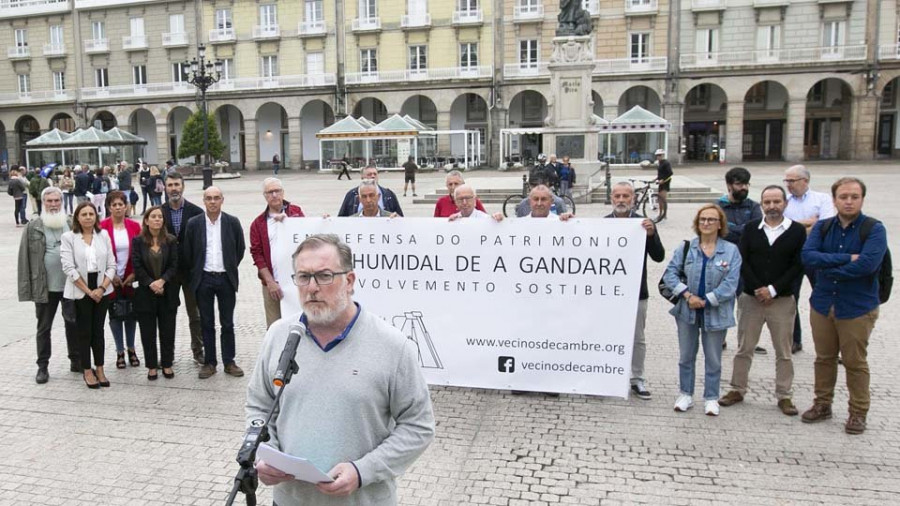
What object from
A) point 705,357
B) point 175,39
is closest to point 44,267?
point 705,357

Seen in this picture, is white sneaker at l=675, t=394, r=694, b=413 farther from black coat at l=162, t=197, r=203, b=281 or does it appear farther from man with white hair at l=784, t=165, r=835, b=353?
black coat at l=162, t=197, r=203, b=281

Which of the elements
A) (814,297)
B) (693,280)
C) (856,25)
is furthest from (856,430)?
(856,25)

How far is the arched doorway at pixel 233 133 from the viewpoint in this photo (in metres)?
53.5

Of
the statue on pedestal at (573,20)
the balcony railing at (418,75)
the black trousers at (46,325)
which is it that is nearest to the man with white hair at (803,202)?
the black trousers at (46,325)

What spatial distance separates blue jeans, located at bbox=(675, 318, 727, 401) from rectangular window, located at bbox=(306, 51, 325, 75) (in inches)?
1815

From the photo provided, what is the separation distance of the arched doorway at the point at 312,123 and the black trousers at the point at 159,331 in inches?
1814

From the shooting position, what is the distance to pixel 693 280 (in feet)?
18.5

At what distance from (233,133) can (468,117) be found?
1786 centimetres

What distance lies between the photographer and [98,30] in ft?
172

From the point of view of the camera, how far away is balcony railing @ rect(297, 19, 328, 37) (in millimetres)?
47938

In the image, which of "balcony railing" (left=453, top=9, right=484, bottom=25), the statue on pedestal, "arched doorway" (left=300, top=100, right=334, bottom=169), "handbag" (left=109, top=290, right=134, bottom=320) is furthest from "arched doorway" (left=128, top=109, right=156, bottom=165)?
"handbag" (left=109, top=290, right=134, bottom=320)

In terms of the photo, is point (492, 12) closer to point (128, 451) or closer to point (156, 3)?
point (156, 3)

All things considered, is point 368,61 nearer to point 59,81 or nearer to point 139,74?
point 139,74

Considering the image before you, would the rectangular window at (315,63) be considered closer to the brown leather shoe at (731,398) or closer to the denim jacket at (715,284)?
the denim jacket at (715,284)
